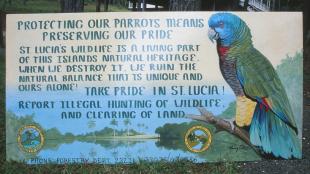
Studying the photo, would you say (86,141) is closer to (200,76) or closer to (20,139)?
(20,139)

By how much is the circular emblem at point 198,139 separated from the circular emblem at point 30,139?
5.29 ft

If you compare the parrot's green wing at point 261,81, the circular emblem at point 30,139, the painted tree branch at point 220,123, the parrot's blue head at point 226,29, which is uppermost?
the parrot's blue head at point 226,29

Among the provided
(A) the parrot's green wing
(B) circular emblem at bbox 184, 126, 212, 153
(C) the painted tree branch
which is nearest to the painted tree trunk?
(A) the parrot's green wing

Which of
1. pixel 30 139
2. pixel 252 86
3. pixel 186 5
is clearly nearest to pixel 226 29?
pixel 252 86

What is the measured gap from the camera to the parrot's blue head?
225 inches

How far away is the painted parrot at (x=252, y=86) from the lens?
574 cm

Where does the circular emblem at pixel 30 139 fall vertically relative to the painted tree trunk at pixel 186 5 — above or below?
below

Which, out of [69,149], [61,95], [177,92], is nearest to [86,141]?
[69,149]

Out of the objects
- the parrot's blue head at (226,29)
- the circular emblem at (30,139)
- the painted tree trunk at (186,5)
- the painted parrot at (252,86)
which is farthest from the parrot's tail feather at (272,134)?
the circular emblem at (30,139)

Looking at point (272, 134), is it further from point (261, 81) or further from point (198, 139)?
point (198, 139)

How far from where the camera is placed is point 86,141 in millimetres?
5758

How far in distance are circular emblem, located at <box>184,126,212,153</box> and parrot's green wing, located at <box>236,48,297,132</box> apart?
0.63m

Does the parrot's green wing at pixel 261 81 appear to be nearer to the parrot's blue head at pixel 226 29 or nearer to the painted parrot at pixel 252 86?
the painted parrot at pixel 252 86

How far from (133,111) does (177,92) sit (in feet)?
1.72
